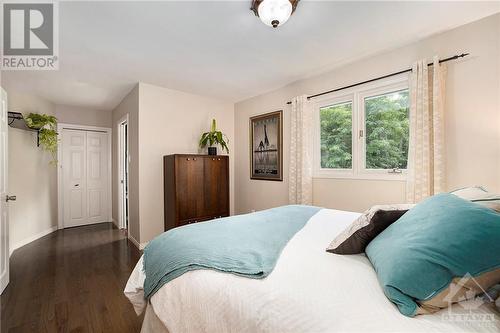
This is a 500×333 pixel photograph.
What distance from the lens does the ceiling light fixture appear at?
1698 millimetres

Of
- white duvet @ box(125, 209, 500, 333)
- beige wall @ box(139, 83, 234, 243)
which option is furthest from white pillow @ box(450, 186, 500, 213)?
beige wall @ box(139, 83, 234, 243)

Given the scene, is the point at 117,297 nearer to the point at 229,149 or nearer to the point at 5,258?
the point at 5,258

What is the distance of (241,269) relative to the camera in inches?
39.2

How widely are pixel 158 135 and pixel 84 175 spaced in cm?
244

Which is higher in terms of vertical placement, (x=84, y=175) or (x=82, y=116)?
(x=82, y=116)

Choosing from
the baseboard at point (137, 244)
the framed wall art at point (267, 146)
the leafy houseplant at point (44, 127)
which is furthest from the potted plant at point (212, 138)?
the leafy houseplant at point (44, 127)

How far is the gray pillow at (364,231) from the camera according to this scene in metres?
1.17

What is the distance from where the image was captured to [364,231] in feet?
3.87

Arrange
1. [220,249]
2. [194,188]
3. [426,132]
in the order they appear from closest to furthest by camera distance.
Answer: [220,249]
[426,132]
[194,188]

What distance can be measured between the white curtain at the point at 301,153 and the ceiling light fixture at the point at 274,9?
5.16 feet

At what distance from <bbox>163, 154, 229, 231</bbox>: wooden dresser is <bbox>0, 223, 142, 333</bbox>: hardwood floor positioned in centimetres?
81

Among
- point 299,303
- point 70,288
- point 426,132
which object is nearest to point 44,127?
point 70,288

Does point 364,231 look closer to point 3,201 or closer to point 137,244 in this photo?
point 3,201

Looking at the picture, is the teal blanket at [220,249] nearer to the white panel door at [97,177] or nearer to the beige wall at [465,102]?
the beige wall at [465,102]
